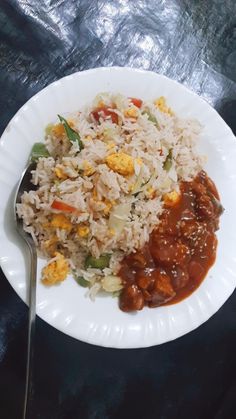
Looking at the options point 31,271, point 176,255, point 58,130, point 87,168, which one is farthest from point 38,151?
point 176,255

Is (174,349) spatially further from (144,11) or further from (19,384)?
(144,11)

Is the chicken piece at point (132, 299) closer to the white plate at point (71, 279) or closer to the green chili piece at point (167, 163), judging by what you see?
the white plate at point (71, 279)

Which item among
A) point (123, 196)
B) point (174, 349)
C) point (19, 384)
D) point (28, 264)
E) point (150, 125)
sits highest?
point (150, 125)

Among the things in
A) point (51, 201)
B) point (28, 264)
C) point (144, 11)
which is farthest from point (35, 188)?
point (144, 11)

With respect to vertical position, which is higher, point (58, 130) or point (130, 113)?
point (130, 113)

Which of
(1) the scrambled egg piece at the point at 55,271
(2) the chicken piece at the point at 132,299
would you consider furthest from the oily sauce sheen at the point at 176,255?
(1) the scrambled egg piece at the point at 55,271

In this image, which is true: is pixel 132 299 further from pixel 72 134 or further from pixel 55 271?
pixel 72 134
